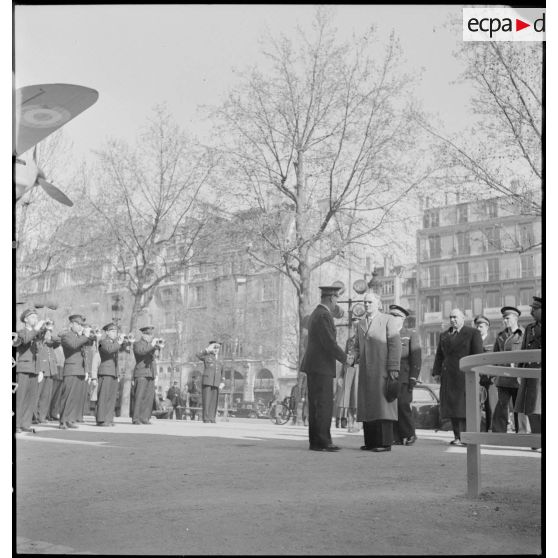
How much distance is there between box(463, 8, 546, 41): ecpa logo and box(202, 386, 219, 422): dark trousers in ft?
32.6

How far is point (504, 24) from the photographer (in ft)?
14.6

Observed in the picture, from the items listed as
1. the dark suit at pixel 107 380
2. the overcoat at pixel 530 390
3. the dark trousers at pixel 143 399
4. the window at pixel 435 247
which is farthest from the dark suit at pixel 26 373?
the window at pixel 435 247

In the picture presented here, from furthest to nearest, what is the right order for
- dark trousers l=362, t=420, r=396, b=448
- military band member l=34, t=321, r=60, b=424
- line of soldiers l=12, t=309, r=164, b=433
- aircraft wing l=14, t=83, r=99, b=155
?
military band member l=34, t=321, r=60, b=424 < line of soldiers l=12, t=309, r=164, b=433 < dark trousers l=362, t=420, r=396, b=448 < aircraft wing l=14, t=83, r=99, b=155

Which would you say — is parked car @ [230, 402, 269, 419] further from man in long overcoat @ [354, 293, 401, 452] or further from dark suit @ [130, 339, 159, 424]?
man in long overcoat @ [354, 293, 401, 452]

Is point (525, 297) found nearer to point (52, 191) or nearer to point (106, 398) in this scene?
point (52, 191)

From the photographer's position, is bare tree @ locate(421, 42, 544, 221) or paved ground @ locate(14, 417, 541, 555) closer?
paved ground @ locate(14, 417, 541, 555)

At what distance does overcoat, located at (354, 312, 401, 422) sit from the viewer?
749 cm

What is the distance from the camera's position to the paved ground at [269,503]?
3.24 m

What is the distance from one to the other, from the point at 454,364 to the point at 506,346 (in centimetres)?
73

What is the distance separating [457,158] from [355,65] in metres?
2.42

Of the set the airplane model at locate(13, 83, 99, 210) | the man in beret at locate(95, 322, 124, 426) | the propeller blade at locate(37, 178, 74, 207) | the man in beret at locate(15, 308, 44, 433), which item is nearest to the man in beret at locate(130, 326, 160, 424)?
the man in beret at locate(95, 322, 124, 426)

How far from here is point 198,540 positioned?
326 centimetres

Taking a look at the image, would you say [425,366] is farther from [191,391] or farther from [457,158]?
[457,158]

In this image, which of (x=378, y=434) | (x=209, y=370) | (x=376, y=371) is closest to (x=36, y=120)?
(x=376, y=371)
